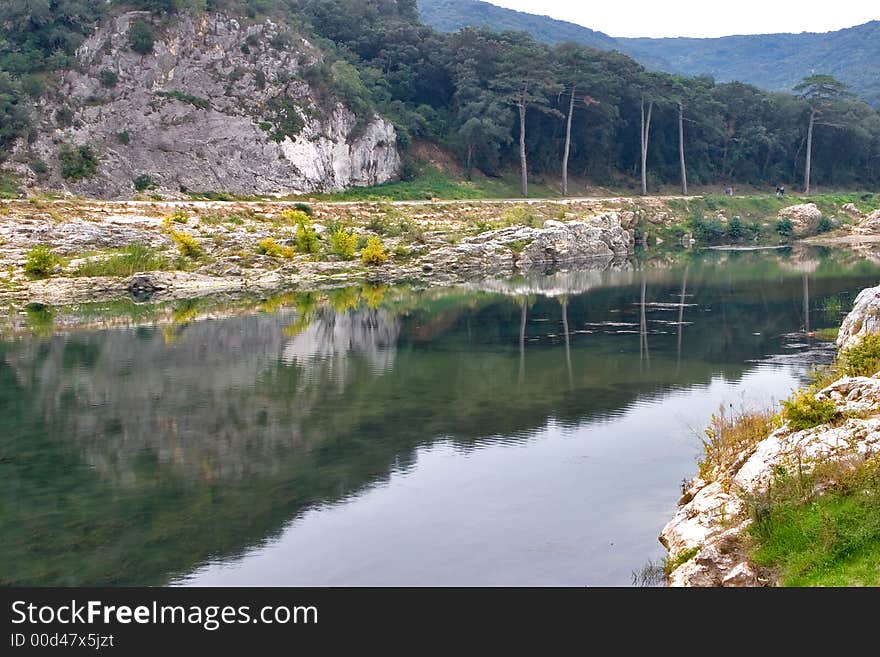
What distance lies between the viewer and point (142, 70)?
85.7 m

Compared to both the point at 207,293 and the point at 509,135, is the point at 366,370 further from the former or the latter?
the point at 509,135

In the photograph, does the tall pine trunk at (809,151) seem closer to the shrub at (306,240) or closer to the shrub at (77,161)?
the shrub at (306,240)

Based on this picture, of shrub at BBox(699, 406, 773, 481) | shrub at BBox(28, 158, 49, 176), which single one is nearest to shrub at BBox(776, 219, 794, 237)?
shrub at BBox(28, 158, 49, 176)

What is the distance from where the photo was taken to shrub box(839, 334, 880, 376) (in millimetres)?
21625

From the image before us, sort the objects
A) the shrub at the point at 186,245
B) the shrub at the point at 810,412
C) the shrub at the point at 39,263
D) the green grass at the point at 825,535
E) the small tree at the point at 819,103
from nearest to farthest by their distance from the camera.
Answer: the green grass at the point at 825,535 → the shrub at the point at 810,412 → the shrub at the point at 39,263 → the shrub at the point at 186,245 → the small tree at the point at 819,103

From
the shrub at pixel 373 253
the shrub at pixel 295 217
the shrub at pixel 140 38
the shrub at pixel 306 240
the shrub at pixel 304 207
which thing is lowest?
the shrub at pixel 373 253

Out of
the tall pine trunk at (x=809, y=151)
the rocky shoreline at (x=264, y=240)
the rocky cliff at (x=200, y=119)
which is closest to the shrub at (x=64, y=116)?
the rocky cliff at (x=200, y=119)

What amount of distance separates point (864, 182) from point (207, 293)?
3843 inches

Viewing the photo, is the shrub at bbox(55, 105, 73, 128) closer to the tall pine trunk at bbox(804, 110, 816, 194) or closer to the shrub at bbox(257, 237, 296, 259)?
the shrub at bbox(257, 237, 296, 259)

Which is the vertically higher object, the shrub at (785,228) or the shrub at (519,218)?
the shrub at (519,218)

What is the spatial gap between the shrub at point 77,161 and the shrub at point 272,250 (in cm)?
2060

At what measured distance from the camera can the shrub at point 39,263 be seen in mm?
54438

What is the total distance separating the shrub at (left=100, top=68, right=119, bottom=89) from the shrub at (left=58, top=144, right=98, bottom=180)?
25.8 ft
